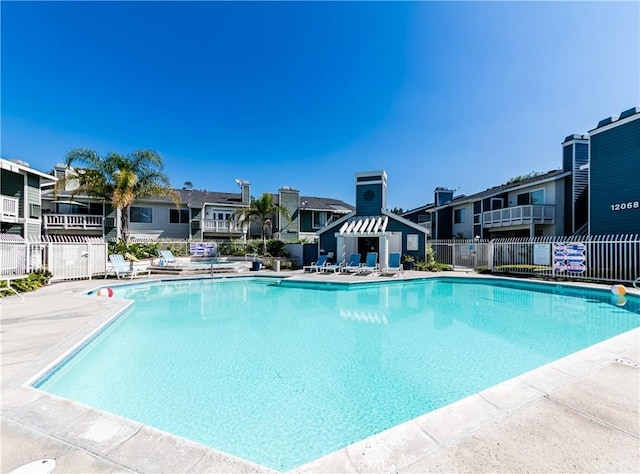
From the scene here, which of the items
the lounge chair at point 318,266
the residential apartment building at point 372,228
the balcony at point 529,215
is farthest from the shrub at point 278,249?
the balcony at point 529,215

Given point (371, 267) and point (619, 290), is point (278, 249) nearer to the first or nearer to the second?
point (371, 267)

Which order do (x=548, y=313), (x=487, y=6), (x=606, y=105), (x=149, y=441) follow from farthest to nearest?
1. (x=606, y=105)
2. (x=487, y=6)
3. (x=548, y=313)
4. (x=149, y=441)

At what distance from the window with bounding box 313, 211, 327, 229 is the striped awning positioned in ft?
43.6

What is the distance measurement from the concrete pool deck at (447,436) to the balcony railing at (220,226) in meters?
28.6

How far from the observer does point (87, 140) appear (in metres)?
24.3

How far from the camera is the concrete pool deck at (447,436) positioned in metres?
2.75

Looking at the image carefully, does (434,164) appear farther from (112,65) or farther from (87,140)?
(87,140)

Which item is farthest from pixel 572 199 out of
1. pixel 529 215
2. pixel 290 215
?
pixel 290 215

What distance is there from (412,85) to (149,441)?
23323 millimetres

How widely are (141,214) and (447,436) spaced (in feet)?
116

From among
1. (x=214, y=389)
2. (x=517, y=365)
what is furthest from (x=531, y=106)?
(x=214, y=389)

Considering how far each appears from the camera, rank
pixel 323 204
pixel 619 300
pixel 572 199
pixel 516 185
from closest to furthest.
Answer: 1. pixel 619 300
2. pixel 572 199
3. pixel 516 185
4. pixel 323 204

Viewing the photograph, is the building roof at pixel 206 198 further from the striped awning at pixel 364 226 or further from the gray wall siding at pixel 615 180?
the gray wall siding at pixel 615 180

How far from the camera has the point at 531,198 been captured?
26.0m
